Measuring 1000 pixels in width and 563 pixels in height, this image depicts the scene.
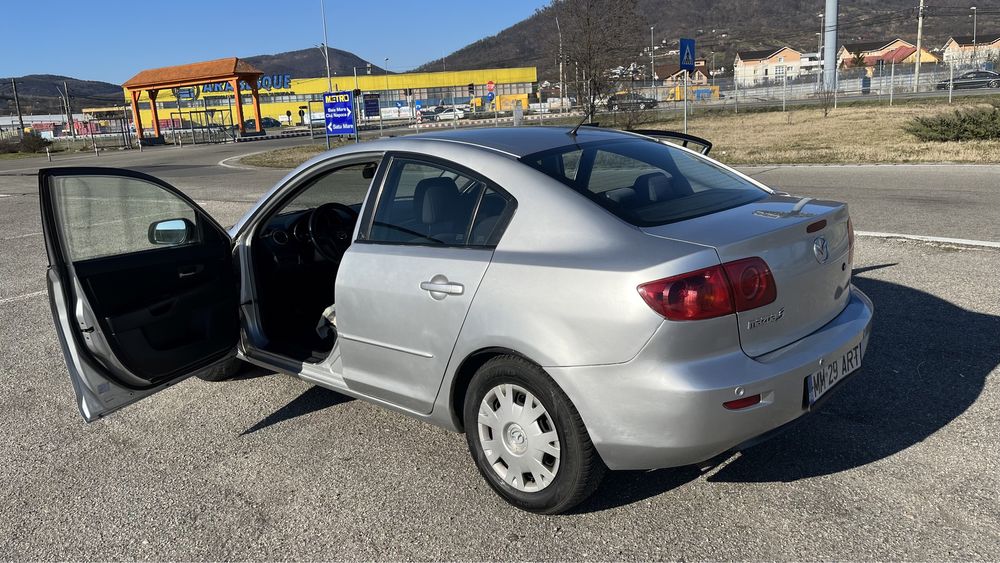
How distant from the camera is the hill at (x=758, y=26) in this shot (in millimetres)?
159500

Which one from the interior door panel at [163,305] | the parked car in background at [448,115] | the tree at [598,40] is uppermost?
the tree at [598,40]

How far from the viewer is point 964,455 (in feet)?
10.6

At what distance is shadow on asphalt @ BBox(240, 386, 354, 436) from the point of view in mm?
4047

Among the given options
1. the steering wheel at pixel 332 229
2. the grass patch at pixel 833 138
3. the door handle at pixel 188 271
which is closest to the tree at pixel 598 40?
the grass patch at pixel 833 138

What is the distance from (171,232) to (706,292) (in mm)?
2787

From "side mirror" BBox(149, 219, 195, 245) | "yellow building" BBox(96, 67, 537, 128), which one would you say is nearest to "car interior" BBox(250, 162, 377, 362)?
"side mirror" BBox(149, 219, 195, 245)

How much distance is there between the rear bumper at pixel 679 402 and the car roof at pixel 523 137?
1131 mm

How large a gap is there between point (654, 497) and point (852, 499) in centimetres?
77

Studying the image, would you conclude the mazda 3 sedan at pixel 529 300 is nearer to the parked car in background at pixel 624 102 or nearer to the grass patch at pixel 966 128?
the grass patch at pixel 966 128

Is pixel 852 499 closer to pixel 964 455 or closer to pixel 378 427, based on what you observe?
pixel 964 455

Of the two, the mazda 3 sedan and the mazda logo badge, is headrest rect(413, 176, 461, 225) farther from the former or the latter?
the mazda logo badge

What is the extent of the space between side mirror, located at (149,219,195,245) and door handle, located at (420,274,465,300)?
5.09 ft

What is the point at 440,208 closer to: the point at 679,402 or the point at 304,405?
the point at 679,402

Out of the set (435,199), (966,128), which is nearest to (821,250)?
(435,199)
